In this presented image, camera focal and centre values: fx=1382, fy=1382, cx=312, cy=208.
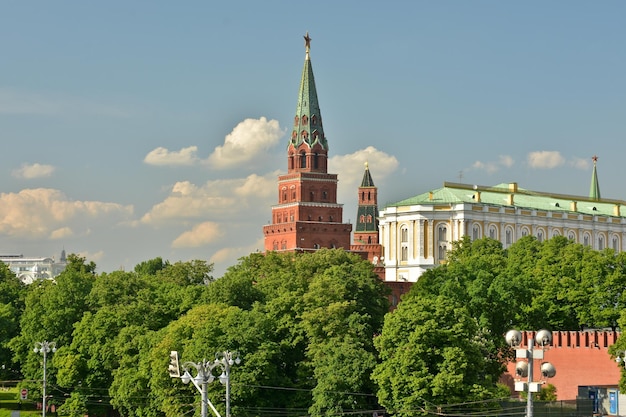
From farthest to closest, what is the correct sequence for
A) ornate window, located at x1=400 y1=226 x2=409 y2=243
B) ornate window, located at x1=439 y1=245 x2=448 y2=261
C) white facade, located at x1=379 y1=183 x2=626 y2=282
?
1. ornate window, located at x1=400 y1=226 x2=409 y2=243
2. white facade, located at x1=379 y1=183 x2=626 y2=282
3. ornate window, located at x1=439 y1=245 x2=448 y2=261

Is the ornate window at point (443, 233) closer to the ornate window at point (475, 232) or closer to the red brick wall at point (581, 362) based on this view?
the ornate window at point (475, 232)

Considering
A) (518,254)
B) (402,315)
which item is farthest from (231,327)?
(518,254)

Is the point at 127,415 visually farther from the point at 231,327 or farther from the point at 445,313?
the point at 445,313

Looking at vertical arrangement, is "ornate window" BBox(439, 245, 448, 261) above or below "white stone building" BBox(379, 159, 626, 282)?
below

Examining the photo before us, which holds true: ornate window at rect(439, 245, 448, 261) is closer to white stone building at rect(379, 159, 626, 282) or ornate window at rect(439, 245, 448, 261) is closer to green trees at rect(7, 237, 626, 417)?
white stone building at rect(379, 159, 626, 282)

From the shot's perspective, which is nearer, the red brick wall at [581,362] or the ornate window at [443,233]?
the red brick wall at [581,362]

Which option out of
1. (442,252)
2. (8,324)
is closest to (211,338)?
(8,324)

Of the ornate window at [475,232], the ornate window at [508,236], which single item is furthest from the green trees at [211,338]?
the ornate window at [508,236]

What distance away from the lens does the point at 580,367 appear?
9575 centimetres

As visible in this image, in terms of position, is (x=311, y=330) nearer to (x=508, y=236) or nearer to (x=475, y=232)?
(x=475, y=232)

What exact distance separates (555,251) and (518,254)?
4.73m

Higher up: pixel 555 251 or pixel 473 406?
pixel 555 251

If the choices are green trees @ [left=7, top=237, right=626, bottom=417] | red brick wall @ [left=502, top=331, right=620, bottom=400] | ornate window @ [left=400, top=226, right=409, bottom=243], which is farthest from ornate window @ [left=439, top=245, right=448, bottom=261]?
red brick wall @ [left=502, top=331, right=620, bottom=400]

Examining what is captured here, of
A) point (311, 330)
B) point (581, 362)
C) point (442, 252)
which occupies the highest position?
point (442, 252)
